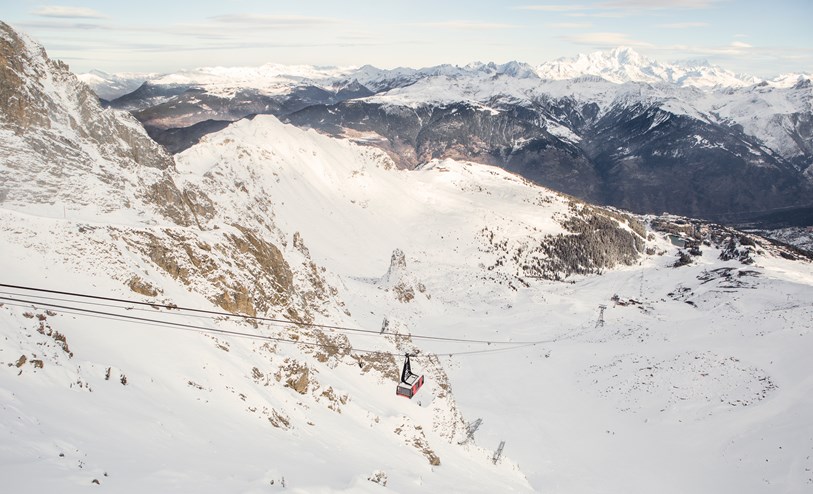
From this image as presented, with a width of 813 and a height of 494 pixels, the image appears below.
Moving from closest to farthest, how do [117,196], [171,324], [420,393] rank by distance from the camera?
[171,324], [420,393], [117,196]

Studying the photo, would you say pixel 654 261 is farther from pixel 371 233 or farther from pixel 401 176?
pixel 371 233

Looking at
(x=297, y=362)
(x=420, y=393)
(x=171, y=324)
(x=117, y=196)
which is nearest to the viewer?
(x=171, y=324)

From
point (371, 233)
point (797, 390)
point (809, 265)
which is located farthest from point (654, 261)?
point (797, 390)

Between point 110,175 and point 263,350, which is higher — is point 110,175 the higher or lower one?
the higher one

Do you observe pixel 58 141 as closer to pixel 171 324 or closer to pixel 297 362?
pixel 171 324

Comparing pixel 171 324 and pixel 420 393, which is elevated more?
pixel 171 324

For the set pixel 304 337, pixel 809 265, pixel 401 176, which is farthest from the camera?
pixel 401 176

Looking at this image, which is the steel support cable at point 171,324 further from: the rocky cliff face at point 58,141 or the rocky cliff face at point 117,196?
the rocky cliff face at point 58,141

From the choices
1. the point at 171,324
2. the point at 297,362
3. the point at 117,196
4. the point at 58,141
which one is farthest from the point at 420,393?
the point at 58,141

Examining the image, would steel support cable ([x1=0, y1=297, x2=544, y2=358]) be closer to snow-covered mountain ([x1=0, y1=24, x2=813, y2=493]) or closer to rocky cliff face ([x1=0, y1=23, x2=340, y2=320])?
snow-covered mountain ([x1=0, y1=24, x2=813, y2=493])
